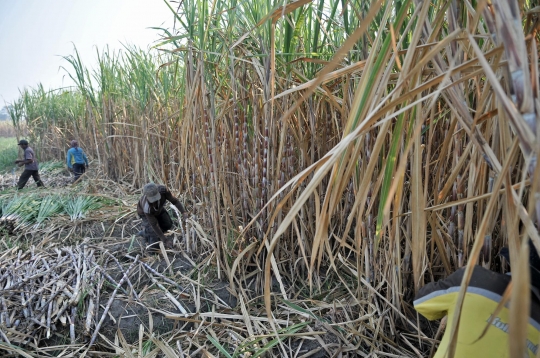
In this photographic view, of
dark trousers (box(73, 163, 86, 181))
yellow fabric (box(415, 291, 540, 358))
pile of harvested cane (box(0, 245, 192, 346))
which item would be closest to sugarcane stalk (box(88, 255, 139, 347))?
pile of harvested cane (box(0, 245, 192, 346))

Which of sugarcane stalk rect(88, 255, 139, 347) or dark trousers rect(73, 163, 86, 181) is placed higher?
dark trousers rect(73, 163, 86, 181)

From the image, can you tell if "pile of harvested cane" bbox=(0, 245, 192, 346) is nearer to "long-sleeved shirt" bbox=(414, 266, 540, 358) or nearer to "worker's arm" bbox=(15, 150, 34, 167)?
"long-sleeved shirt" bbox=(414, 266, 540, 358)

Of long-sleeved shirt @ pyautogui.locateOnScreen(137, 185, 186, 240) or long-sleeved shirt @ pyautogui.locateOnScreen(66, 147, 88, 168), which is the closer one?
long-sleeved shirt @ pyautogui.locateOnScreen(137, 185, 186, 240)

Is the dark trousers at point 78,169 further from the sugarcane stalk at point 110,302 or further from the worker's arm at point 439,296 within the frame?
the worker's arm at point 439,296

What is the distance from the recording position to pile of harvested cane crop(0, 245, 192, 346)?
2184 mm

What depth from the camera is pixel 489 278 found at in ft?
3.43

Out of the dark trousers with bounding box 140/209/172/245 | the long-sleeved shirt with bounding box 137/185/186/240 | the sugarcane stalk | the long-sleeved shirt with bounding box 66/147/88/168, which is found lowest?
the sugarcane stalk

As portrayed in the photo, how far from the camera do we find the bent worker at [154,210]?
2.82 m

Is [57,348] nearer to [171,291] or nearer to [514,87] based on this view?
[171,291]

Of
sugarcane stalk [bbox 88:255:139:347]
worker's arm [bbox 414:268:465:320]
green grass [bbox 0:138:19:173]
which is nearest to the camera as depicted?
worker's arm [bbox 414:268:465:320]

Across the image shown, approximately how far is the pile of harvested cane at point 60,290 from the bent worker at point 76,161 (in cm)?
311

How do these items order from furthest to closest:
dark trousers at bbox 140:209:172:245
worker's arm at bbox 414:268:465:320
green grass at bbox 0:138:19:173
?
1. green grass at bbox 0:138:19:173
2. dark trousers at bbox 140:209:172:245
3. worker's arm at bbox 414:268:465:320

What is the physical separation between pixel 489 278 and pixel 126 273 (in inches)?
85.0

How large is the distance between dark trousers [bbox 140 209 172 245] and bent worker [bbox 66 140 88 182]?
322 cm
